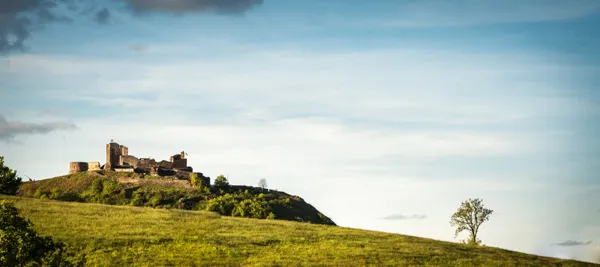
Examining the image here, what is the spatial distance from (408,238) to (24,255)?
41.5 metres

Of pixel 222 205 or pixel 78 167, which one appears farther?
pixel 78 167

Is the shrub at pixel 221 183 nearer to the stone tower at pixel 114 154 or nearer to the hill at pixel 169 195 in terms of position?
the hill at pixel 169 195

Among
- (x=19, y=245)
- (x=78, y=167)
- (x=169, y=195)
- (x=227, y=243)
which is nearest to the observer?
(x=19, y=245)

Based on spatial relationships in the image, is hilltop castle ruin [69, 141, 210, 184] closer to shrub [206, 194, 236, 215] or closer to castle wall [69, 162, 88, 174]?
castle wall [69, 162, 88, 174]

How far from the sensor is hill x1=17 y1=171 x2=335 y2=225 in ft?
321

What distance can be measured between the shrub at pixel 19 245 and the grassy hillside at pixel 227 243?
13.2 meters

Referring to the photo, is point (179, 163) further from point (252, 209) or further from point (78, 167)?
point (252, 209)

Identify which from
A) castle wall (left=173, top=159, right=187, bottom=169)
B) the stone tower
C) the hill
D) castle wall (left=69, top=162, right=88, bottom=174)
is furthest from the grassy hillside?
castle wall (left=69, top=162, right=88, bottom=174)

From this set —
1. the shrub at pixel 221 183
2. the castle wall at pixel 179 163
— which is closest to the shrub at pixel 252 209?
the shrub at pixel 221 183

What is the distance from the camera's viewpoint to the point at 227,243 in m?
64.7

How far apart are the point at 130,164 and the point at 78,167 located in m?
8.70

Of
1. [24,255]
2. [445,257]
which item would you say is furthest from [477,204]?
[24,255]

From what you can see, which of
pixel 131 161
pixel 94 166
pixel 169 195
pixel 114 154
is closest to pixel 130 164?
pixel 131 161

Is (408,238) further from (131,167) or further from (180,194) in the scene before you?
(131,167)
